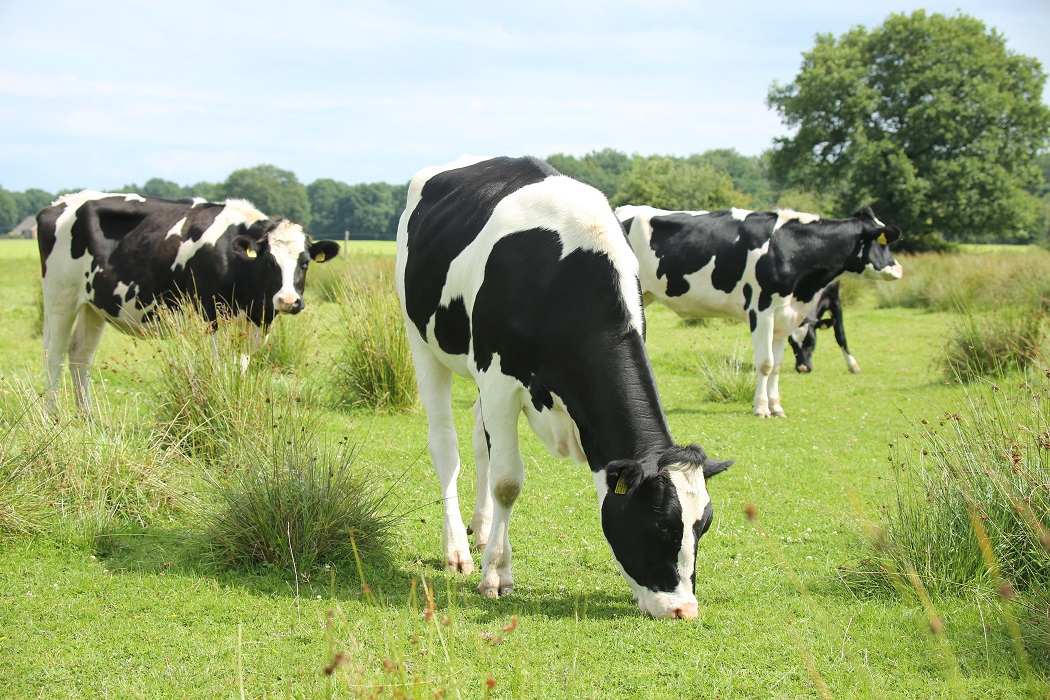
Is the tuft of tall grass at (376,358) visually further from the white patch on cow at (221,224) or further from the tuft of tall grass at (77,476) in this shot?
the tuft of tall grass at (77,476)

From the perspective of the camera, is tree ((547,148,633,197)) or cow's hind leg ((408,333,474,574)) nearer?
cow's hind leg ((408,333,474,574))

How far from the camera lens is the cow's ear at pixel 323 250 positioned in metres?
10.8

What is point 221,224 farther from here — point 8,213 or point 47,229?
point 8,213

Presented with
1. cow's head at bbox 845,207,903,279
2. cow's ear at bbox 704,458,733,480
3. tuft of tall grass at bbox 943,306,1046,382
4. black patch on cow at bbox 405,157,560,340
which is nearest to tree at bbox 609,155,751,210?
cow's head at bbox 845,207,903,279

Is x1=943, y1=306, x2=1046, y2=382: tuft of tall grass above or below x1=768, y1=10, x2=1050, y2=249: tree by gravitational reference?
below

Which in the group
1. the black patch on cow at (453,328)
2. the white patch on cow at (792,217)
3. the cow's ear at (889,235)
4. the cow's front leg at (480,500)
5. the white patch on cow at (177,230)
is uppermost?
the white patch on cow at (792,217)

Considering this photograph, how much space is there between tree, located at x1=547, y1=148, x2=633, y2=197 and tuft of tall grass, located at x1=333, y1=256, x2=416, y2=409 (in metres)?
80.3

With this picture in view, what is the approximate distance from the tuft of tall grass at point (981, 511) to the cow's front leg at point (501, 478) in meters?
2.16

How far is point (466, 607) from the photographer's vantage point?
192 inches

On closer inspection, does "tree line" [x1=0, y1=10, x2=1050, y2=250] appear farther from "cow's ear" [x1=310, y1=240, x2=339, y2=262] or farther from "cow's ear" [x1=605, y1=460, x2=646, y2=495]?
"cow's ear" [x1=605, y1=460, x2=646, y2=495]

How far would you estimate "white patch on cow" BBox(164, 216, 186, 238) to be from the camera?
9.98 meters

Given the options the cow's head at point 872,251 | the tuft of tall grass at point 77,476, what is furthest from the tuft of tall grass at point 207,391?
the cow's head at point 872,251

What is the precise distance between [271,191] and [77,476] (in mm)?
78475

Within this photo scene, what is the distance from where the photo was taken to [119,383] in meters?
12.0
